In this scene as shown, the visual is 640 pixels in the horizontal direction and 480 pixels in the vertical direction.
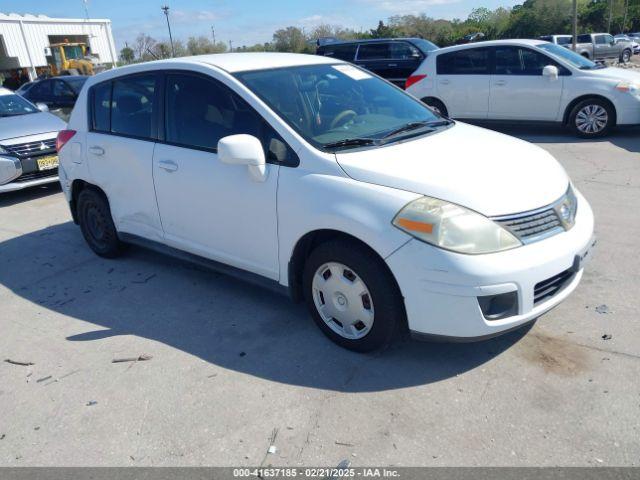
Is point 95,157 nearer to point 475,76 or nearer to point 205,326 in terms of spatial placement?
point 205,326

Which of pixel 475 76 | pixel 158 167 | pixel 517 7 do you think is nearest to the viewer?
pixel 158 167

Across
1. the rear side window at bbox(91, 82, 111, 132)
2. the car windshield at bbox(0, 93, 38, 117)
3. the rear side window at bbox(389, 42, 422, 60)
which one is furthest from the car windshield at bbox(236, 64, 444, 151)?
the rear side window at bbox(389, 42, 422, 60)

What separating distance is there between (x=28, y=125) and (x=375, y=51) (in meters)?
8.83

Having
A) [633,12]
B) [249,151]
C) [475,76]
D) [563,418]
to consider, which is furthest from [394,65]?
[633,12]

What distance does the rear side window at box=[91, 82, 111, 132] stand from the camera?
4.77m

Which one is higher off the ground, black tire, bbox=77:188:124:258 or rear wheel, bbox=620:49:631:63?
black tire, bbox=77:188:124:258

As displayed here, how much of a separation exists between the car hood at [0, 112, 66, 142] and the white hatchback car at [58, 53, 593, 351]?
386cm

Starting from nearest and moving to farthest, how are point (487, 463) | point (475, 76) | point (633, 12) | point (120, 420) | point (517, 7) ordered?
point (487, 463)
point (120, 420)
point (475, 76)
point (633, 12)
point (517, 7)

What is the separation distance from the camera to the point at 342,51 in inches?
569

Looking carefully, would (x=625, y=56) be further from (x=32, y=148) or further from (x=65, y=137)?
(x=65, y=137)

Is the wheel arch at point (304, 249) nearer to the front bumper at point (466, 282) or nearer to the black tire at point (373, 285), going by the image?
the black tire at point (373, 285)

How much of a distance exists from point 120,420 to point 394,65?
12.5m

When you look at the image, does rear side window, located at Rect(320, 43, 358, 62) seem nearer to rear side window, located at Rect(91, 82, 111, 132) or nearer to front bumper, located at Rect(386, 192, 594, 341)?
rear side window, located at Rect(91, 82, 111, 132)

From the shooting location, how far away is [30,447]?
9.09ft
